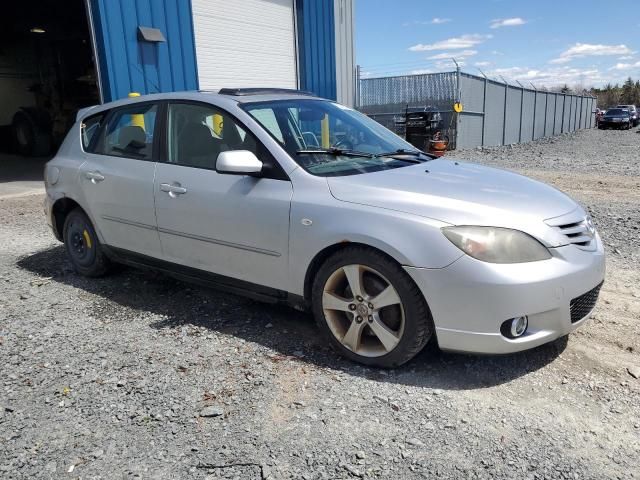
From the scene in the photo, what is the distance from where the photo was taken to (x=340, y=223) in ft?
10.4

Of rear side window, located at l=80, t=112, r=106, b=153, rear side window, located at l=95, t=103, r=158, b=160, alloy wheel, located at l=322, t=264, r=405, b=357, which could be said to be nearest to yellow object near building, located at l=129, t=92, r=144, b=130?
rear side window, located at l=95, t=103, r=158, b=160

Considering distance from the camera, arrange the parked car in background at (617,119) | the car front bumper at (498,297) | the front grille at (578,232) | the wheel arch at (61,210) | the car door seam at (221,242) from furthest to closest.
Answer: the parked car in background at (617,119) → the wheel arch at (61,210) → the car door seam at (221,242) → the front grille at (578,232) → the car front bumper at (498,297)

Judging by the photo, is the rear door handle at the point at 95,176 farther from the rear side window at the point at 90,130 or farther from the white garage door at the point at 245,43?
the white garage door at the point at 245,43

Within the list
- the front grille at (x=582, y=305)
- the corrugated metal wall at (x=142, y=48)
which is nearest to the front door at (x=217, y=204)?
the front grille at (x=582, y=305)

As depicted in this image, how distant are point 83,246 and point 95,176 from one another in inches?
31.5

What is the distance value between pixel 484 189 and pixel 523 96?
26072 millimetres

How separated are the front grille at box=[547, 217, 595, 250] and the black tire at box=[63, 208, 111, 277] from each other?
12.4 ft

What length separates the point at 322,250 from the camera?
3273mm

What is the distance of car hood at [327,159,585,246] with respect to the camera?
2.94 m

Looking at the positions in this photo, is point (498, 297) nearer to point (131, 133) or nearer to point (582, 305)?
point (582, 305)

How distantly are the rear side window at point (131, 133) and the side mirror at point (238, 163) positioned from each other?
107 centimetres

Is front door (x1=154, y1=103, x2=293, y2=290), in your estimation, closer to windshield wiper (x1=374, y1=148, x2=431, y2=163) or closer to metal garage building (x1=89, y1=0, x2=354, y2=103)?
windshield wiper (x1=374, y1=148, x2=431, y2=163)

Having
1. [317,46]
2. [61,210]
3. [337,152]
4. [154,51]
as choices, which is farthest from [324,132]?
[317,46]

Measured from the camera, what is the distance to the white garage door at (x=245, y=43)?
1132 cm
